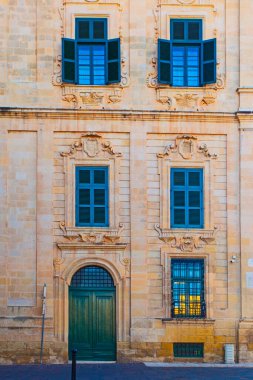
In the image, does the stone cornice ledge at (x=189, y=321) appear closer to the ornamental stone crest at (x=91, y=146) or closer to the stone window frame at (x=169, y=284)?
the stone window frame at (x=169, y=284)

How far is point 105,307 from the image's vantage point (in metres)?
26.8

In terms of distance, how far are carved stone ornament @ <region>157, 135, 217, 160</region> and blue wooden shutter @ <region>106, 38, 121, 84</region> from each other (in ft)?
9.54

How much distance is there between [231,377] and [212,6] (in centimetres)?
1223

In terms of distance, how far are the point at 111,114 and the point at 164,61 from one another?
2.48 m

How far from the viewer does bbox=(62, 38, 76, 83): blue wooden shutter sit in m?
27.0

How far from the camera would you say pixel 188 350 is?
2664 centimetres

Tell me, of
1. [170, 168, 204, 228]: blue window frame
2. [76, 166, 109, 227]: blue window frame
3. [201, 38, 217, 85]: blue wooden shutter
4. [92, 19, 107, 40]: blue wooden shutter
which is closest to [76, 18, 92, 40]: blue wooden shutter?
[92, 19, 107, 40]: blue wooden shutter

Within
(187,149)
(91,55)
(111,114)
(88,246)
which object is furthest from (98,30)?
(88,246)

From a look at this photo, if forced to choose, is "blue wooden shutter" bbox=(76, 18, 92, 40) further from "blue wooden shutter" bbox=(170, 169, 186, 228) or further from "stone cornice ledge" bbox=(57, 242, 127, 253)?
"stone cornice ledge" bbox=(57, 242, 127, 253)

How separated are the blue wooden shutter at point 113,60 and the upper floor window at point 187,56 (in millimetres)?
1356

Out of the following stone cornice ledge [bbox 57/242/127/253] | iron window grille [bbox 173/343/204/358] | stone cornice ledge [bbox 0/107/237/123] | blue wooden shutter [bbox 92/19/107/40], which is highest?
blue wooden shutter [bbox 92/19/107/40]

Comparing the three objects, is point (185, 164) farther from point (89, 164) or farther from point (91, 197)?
point (91, 197)

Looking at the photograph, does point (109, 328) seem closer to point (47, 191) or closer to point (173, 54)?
point (47, 191)

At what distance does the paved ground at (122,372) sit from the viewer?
75.9 ft
